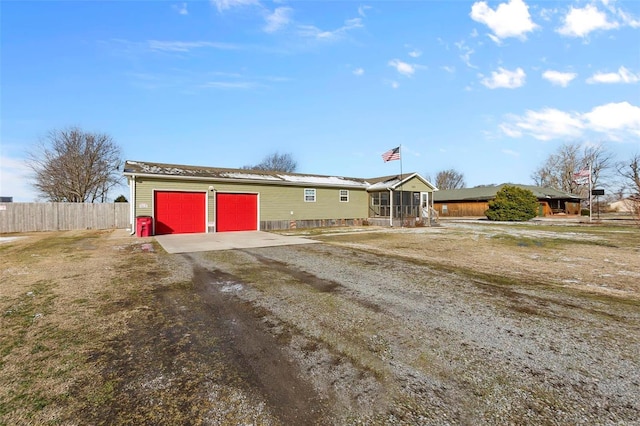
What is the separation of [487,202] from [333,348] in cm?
4111

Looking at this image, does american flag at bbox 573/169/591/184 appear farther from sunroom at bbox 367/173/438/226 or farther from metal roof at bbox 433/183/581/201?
sunroom at bbox 367/173/438/226

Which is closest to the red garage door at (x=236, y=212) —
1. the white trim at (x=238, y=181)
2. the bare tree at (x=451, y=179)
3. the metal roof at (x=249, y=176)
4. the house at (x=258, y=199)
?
the house at (x=258, y=199)

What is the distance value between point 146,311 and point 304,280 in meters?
2.75

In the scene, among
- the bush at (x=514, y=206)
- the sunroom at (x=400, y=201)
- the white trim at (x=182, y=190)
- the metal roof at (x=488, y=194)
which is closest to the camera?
the white trim at (x=182, y=190)

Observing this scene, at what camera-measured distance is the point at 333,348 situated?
10.2 feet

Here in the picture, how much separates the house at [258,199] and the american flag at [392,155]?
195 centimetres

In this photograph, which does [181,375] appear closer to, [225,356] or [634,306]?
[225,356]

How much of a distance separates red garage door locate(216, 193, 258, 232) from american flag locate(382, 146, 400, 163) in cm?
896

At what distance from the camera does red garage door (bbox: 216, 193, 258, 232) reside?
54.6ft

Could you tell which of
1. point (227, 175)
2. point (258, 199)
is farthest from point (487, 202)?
point (227, 175)

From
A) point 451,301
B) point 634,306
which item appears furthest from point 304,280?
point 634,306

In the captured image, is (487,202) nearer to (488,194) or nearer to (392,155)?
(488,194)

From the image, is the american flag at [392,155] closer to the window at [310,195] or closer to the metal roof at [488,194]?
the window at [310,195]

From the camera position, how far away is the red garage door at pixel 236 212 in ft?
54.6
